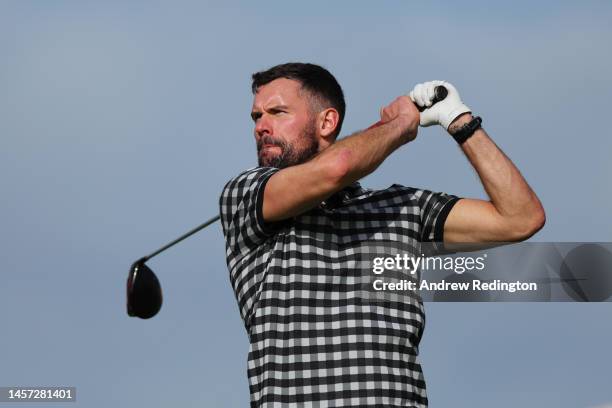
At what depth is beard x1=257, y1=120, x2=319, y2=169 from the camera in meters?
5.64

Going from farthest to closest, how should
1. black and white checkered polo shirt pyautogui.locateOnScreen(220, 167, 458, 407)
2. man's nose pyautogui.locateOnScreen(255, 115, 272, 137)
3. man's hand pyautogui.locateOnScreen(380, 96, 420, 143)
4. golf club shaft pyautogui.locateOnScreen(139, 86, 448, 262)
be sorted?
man's nose pyautogui.locateOnScreen(255, 115, 272, 137), golf club shaft pyautogui.locateOnScreen(139, 86, 448, 262), man's hand pyautogui.locateOnScreen(380, 96, 420, 143), black and white checkered polo shirt pyautogui.locateOnScreen(220, 167, 458, 407)

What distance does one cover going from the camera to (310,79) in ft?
20.1

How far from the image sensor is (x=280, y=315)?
499 centimetres

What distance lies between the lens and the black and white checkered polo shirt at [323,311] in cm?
488

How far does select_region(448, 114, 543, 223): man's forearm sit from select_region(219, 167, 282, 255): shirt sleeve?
3.15 ft

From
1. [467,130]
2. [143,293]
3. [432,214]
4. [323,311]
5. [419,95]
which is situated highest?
[419,95]

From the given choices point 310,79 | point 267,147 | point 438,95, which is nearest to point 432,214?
point 438,95

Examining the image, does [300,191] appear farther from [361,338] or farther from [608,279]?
[608,279]

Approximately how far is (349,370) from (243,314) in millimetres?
675

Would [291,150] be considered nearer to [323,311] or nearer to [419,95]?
[419,95]

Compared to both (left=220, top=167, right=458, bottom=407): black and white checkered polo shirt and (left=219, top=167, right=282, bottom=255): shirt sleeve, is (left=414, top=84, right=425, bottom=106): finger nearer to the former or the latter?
(left=220, top=167, right=458, bottom=407): black and white checkered polo shirt

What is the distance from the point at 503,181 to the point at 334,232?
882mm

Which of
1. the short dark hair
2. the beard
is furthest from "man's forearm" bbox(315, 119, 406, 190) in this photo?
the short dark hair

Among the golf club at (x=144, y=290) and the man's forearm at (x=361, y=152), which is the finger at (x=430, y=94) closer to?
the man's forearm at (x=361, y=152)
